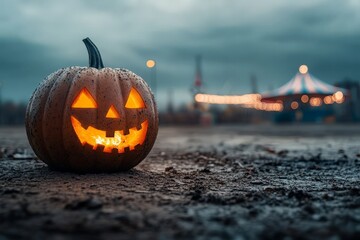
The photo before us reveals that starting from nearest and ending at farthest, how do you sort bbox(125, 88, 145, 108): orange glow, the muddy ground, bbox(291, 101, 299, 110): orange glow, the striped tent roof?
1. the muddy ground
2. bbox(125, 88, 145, 108): orange glow
3. the striped tent roof
4. bbox(291, 101, 299, 110): orange glow

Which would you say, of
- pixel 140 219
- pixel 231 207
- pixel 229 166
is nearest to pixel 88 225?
pixel 140 219

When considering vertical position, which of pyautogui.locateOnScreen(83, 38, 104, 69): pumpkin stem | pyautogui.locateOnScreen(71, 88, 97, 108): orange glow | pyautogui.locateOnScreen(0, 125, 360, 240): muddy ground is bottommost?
pyautogui.locateOnScreen(0, 125, 360, 240): muddy ground

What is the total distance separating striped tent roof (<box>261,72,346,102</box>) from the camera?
28891 mm

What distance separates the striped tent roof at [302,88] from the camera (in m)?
28.9

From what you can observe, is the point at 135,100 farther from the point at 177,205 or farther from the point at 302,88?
the point at 302,88

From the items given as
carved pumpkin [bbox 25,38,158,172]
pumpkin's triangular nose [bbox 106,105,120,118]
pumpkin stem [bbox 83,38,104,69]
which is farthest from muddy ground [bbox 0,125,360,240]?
pumpkin stem [bbox 83,38,104,69]

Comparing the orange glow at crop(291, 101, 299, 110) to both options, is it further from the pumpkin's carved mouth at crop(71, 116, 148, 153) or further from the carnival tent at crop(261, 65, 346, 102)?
the pumpkin's carved mouth at crop(71, 116, 148, 153)

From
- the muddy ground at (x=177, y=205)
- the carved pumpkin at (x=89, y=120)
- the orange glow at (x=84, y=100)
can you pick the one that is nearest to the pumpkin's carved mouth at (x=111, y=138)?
the carved pumpkin at (x=89, y=120)

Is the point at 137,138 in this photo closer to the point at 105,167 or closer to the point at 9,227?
the point at 105,167

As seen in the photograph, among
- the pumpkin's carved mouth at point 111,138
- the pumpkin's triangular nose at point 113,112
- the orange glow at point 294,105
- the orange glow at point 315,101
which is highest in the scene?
the orange glow at point 294,105

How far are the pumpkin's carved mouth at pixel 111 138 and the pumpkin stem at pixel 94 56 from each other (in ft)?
3.28

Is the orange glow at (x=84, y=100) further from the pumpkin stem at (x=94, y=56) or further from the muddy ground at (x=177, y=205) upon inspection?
the muddy ground at (x=177, y=205)

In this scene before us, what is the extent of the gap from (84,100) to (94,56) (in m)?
0.86

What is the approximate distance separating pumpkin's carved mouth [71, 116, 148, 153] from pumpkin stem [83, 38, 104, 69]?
999 millimetres
